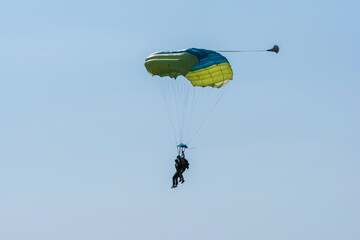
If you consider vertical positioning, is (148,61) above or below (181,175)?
above

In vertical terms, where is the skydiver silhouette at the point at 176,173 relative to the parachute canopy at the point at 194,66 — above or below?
below

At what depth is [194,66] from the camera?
52.4 meters

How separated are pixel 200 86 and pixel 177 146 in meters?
4.08

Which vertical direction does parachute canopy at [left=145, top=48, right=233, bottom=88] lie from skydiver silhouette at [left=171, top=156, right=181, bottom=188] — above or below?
above

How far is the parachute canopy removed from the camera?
50.3 meters

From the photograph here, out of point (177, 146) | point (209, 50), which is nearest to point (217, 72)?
point (209, 50)

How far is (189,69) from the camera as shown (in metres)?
50.2

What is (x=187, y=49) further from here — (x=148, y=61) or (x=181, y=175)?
(x=181, y=175)

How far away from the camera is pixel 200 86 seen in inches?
2099

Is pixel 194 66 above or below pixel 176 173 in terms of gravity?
above

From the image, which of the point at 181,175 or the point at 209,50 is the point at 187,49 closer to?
the point at 209,50

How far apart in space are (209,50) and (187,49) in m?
1.46

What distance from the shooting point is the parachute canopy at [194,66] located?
5028cm

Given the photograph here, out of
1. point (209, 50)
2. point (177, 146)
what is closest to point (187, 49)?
point (209, 50)
